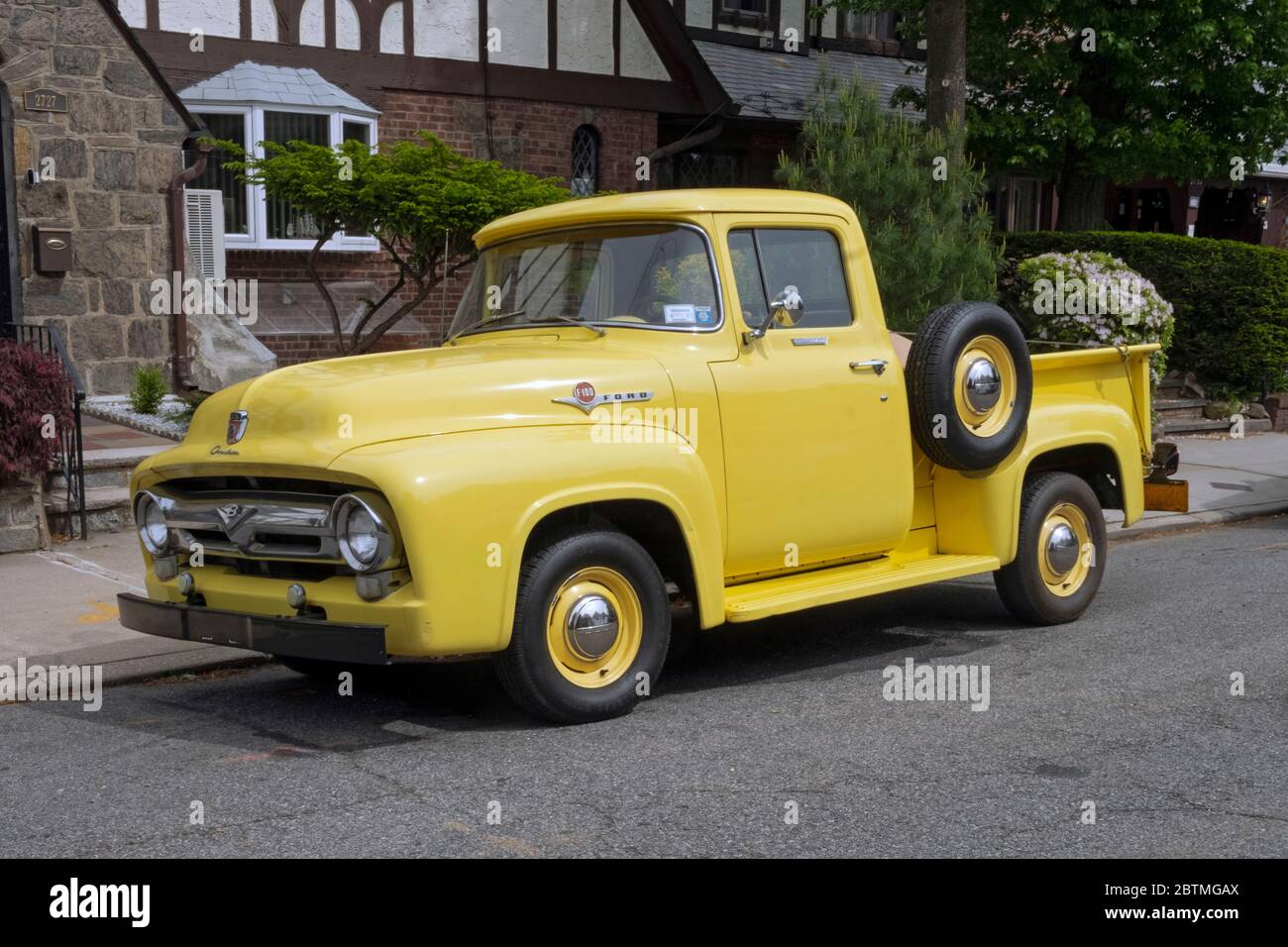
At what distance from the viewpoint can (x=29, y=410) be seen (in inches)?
379

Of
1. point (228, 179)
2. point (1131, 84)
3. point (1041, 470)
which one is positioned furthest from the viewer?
point (1131, 84)

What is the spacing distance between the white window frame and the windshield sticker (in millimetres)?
10797

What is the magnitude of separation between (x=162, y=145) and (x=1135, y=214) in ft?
73.1

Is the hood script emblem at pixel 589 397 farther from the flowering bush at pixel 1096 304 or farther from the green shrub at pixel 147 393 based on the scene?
the flowering bush at pixel 1096 304

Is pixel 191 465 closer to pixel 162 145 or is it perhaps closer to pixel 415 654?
pixel 415 654

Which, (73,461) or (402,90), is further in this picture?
(402,90)

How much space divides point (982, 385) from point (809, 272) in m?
1.04

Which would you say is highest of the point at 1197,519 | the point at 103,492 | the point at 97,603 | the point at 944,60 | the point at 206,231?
the point at 944,60

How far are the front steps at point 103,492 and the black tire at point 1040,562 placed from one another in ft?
17.7

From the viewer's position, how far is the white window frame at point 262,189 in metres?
16.7

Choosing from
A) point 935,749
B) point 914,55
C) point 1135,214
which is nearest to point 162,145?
point 935,749

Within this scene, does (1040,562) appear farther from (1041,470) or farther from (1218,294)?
(1218,294)

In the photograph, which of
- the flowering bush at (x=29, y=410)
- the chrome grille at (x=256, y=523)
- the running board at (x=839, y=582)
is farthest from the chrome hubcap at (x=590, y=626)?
the flowering bush at (x=29, y=410)

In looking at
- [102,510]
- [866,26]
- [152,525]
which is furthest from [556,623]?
[866,26]
